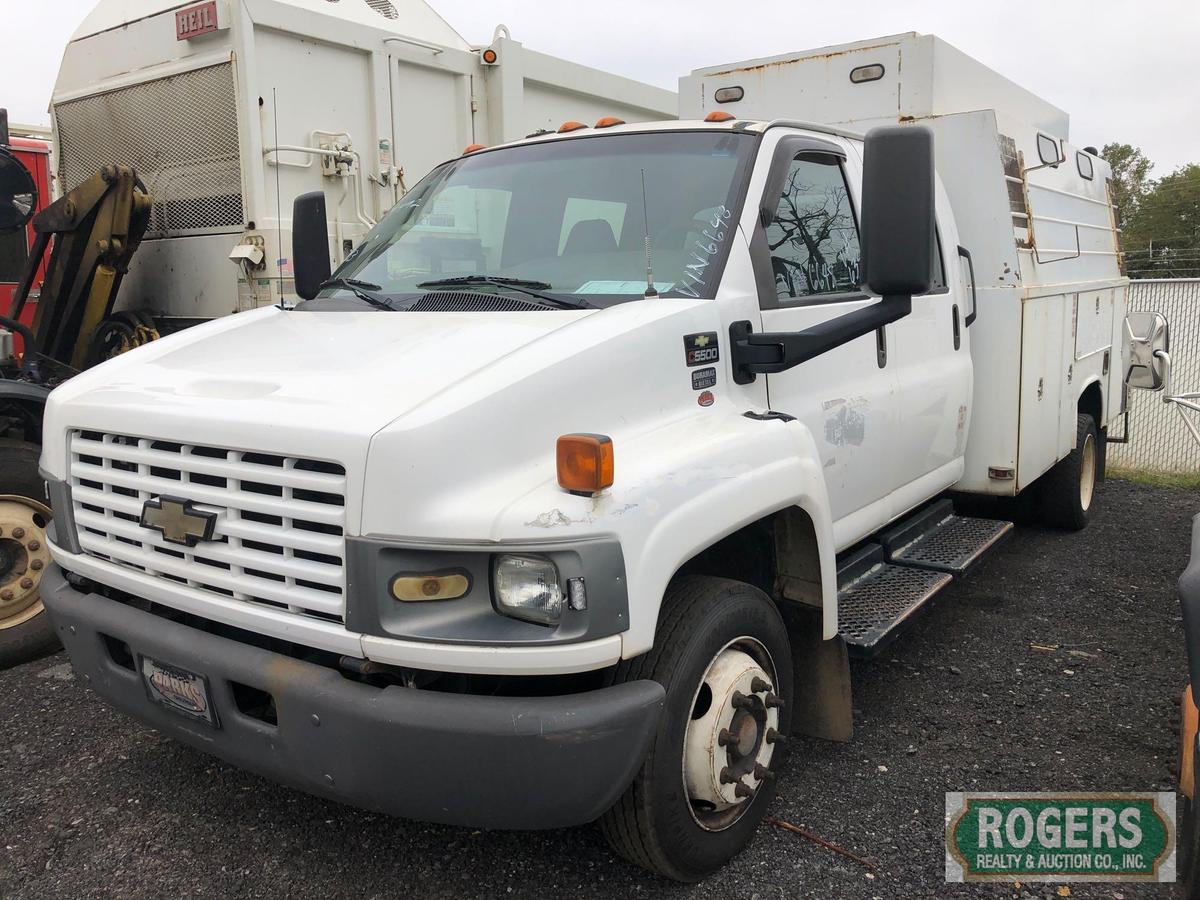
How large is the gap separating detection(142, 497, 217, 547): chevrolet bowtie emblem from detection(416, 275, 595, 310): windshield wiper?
118cm

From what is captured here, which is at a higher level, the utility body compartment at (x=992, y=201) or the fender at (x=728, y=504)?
the utility body compartment at (x=992, y=201)

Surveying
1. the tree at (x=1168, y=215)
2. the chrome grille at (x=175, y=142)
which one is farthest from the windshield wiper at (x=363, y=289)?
the tree at (x=1168, y=215)

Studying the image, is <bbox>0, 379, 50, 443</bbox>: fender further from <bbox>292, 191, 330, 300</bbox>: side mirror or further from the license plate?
the license plate

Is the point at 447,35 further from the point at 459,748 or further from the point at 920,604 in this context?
the point at 459,748

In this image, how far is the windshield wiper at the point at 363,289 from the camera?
3.52 m

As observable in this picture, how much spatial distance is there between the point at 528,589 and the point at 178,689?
1.10 meters

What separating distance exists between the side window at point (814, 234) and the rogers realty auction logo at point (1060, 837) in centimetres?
182

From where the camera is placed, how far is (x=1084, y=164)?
273 inches

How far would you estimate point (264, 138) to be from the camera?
5.75 meters

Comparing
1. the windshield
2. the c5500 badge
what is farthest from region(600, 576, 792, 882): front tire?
the windshield

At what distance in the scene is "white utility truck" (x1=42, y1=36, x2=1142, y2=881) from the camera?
7.76 feet

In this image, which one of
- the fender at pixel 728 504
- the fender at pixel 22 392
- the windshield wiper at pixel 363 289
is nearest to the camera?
the fender at pixel 728 504

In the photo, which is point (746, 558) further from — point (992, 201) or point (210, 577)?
point (992, 201)

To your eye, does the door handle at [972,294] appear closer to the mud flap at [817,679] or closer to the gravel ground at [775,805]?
the gravel ground at [775,805]
